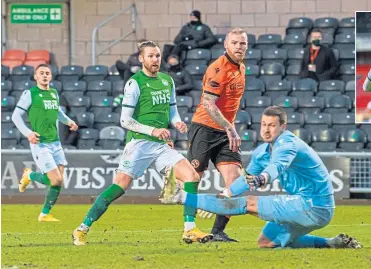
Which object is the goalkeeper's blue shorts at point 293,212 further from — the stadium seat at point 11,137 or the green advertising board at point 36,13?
the green advertising board at point 36,13

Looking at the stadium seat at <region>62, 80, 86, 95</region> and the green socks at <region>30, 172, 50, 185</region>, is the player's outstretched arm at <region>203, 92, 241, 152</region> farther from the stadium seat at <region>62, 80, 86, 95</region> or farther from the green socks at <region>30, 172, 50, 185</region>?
the stadium seat at <region>62, 80, 86, 95</region>

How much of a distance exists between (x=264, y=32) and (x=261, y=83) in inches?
114

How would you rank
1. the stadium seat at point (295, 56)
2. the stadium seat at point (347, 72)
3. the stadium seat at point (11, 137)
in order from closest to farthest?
the stadium seat at point (11, 137) → the stadium seat at point (347, 72) → the stadium seat at point (295, 56)

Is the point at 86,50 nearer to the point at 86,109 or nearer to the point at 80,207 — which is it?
the point at 86,109

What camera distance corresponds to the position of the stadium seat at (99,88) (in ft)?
81.6

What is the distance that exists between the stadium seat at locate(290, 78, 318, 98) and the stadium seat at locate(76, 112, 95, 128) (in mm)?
4173

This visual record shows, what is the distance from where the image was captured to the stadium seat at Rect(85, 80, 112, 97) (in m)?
24.9

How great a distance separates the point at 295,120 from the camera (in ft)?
74.8

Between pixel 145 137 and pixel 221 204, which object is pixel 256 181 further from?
pixel 145 137

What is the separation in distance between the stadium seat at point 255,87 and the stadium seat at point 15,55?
6049 mm

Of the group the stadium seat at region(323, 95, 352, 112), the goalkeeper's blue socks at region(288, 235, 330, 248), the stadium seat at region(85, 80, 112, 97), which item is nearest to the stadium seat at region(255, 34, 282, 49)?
the stadium seat at region(323, 95, 352, 112)

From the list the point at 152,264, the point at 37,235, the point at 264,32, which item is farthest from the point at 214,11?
the point at 152,264

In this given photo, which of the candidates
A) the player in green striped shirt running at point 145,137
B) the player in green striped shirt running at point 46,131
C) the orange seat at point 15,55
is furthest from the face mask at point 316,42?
the player in green striped shirt running at point 145,137

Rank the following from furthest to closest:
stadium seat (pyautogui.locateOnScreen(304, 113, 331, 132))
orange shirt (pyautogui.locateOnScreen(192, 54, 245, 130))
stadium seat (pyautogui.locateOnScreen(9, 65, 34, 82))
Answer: stadium seat (pyautogui.locateOnScreen(9, 65, 34, 82)), stadium seat (pyautogui.locateOnScreen(304, 113, 331, 132)), orange shirt (pyautogui.locateOnScreen(192, 54, 245, 130))
